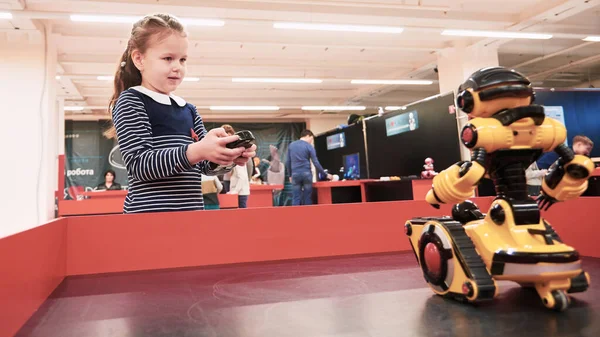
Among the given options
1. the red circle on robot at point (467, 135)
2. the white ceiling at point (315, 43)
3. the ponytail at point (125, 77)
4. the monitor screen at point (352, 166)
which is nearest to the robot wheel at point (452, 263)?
the red circle on robot at point (467, 135)

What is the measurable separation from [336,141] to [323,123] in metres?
3.49

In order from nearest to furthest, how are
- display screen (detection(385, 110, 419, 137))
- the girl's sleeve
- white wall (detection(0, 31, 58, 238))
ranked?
1. the girl's sleeve
2. white wall (detection(0, 31, 58, 238))
3. display screen (detection(385, 110, 419, 137))

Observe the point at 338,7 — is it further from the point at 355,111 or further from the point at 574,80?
the point at 574,80

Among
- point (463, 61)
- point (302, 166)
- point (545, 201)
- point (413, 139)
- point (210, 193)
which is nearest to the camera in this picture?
point (545, 201)

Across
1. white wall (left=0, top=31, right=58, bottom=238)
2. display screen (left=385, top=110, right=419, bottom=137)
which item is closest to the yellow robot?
display screen (left=385, top=110, right=419, bottom=137)

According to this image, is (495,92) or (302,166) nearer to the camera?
(495,92)

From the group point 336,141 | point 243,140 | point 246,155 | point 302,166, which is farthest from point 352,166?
point 243,140

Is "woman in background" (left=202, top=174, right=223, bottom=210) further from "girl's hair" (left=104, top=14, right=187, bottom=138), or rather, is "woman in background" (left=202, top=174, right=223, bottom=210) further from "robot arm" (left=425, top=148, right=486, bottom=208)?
"robot arm" (left=425, top=148, right=486, bottom=208)

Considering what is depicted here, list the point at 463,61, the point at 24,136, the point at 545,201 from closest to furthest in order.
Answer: the point at 545,201 → the point at 24,136 → the point at 463,61

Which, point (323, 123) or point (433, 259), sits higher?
point (323, 123)

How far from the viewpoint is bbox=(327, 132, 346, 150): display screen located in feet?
25.0

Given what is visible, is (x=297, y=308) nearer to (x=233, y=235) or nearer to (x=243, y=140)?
(x=243, y=140)

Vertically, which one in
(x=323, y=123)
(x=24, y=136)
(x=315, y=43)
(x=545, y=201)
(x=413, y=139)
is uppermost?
(x=315, y=43)

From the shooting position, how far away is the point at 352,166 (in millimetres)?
7133
